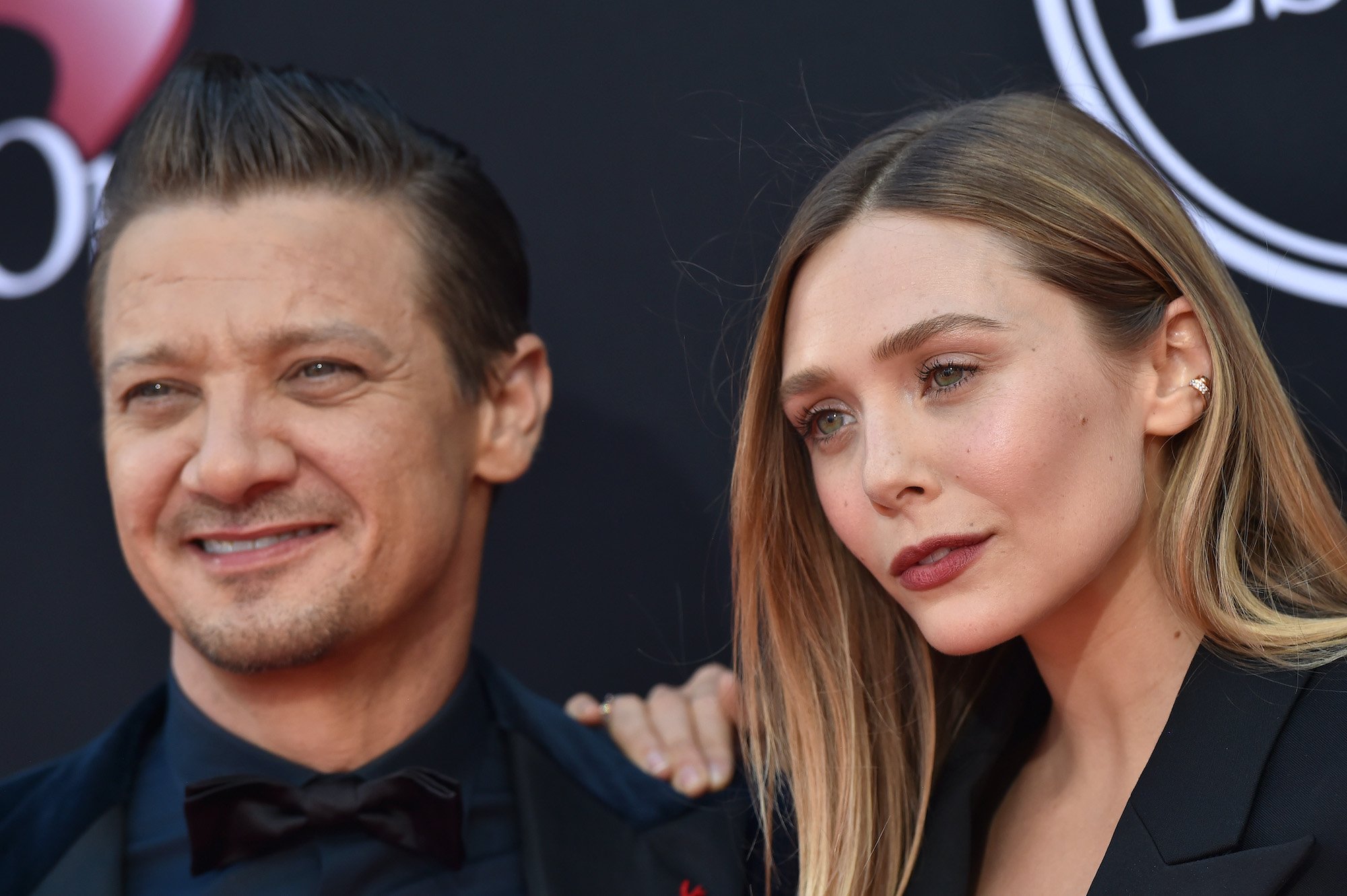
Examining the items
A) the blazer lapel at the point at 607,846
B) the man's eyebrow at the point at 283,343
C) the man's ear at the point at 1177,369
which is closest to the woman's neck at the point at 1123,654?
the man's ear at the point at 1177,369

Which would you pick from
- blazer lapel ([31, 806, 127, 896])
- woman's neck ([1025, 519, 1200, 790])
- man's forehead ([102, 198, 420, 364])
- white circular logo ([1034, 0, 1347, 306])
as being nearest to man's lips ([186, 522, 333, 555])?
man's forehead ([102, 198, 420, 364])

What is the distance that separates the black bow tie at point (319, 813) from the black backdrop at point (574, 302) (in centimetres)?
92

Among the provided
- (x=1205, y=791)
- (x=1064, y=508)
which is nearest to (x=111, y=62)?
(x=1064, y=508)

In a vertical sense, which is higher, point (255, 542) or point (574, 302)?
point (574, 302)

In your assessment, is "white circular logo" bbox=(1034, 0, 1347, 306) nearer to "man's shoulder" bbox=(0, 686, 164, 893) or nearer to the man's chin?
the man's chin

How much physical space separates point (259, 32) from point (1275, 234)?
225cm

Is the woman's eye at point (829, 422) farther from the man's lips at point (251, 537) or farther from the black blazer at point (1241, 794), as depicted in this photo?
the man's lips at point (251, 537)

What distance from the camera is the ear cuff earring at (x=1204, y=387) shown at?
2115 millimetres

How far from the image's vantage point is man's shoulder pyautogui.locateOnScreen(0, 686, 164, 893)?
7.86 feet

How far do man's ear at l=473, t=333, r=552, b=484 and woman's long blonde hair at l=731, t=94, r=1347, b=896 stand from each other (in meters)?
0.51

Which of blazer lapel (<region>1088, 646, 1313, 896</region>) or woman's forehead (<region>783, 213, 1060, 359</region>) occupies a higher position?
woman's forehead (<region>783, 213, 1060, 359</region>)

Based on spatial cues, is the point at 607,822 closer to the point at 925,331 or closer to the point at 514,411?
the point at 514,411

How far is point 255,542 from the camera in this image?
Result: 2516 millimetres

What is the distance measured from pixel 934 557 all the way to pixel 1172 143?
124 centimetres
